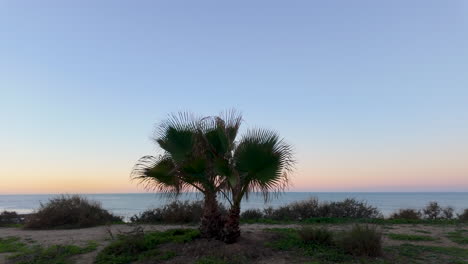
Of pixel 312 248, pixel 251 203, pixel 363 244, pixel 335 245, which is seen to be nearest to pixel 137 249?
pixel 312 248

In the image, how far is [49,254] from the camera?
30.1 ft

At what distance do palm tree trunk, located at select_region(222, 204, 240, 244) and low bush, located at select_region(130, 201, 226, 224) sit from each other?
7.18 m

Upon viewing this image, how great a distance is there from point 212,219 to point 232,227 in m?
0.54

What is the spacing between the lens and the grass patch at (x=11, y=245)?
10.3 metres

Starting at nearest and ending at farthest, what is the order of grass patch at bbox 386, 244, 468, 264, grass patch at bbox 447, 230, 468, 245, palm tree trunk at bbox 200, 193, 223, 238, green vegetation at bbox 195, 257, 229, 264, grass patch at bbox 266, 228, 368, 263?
green vegetation at bbox 195, 257, 229, 264
grass patch at bbox 266, 228, 368, 263
grass patch at bbox 386, 244, 468, 264
palm tree trunk at bbox 200, 193, 223, 238
grass patch at bbox 447, 230, 468, 245

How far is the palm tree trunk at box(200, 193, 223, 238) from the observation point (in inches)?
358

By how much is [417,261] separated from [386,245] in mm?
1686

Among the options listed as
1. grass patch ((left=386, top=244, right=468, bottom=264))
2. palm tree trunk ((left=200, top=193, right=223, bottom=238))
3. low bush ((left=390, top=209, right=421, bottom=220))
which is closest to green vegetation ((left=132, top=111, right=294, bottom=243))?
palm tree trunk ((left=200, top=193, right=223, bottom=238))

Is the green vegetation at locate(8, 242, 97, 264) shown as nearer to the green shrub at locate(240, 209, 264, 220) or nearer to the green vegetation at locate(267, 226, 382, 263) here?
the green vegetation at locate(267, 226, 382, 263)

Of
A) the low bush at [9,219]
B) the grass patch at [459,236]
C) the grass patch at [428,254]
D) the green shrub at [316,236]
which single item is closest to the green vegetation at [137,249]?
the green shrub at [316,236]

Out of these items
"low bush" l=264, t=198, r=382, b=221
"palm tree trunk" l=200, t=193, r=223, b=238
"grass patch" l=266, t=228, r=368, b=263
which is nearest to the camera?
"grass patch" l=266, t=228, r=368, b=263

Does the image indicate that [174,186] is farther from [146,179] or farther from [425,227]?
[425,227]

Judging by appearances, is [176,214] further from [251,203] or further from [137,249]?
[251,203]

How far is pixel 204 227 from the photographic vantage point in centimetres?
921
